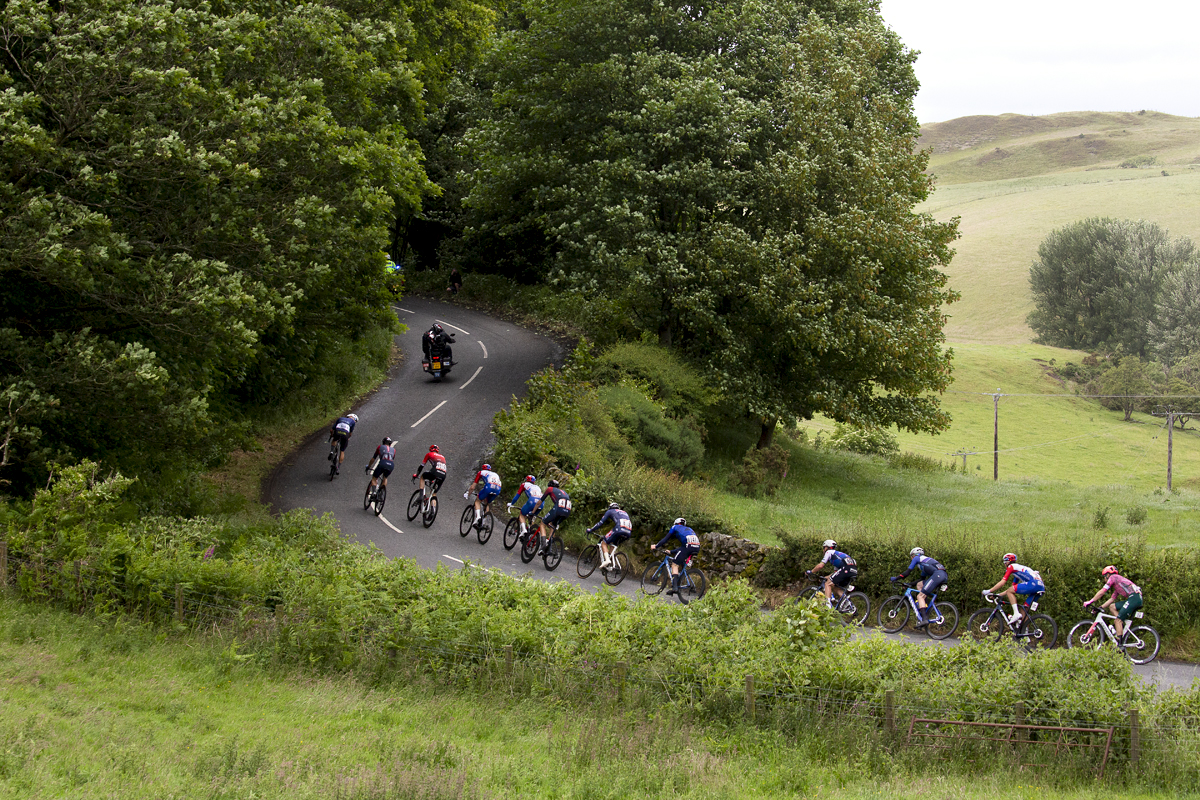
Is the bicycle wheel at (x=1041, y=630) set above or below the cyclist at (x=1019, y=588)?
below

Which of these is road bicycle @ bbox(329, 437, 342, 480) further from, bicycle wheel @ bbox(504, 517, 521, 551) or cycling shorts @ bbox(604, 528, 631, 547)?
cycling shorts @ bbox(604, 528, 631, 547)

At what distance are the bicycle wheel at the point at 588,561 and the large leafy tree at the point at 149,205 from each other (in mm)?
7824

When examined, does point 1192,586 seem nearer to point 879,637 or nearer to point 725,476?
point 879,637

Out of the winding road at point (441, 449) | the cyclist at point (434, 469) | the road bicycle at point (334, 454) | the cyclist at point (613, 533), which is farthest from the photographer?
the road bicycle at point (334, 454)

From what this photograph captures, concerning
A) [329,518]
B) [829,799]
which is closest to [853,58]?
[329,518]

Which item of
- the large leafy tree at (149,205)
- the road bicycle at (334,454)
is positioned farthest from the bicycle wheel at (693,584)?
the road bicycle at (334,454)

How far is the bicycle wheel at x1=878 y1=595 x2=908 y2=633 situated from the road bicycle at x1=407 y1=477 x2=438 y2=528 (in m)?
10.1

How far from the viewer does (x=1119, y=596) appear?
17109 mm

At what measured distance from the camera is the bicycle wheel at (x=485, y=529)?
21828mm

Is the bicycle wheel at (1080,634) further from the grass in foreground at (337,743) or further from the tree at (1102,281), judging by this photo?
the tree at (1102,281)

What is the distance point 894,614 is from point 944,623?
0.95m

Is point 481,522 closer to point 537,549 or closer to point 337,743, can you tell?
point 537,549

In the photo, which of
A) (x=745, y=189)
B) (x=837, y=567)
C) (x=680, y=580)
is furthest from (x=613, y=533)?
(x=745, y=189)

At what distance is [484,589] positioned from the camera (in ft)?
44.0
